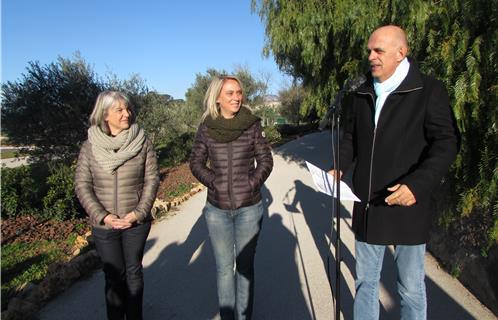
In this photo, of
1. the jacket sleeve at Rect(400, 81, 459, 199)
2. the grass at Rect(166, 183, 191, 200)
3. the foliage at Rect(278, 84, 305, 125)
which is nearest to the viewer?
Result: the jacket sleeve at Rect(400, 81, 459, 199)

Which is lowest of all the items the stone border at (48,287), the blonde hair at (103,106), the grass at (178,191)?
the grass at (178,191)

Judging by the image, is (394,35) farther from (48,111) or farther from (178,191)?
(48,111)

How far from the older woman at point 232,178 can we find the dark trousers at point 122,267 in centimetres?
66

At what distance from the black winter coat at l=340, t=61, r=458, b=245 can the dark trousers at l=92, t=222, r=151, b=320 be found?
1.77 m

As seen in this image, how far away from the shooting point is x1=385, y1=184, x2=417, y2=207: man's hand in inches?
80.4

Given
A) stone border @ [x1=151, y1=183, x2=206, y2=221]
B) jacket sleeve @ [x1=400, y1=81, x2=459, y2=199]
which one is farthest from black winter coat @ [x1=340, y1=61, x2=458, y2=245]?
stone border @ [x1=151, y1=183, x2=206, y2=221]

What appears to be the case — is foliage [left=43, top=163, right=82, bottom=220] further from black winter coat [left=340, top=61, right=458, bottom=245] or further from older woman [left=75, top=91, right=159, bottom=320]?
black winter coat [left=340, top=61, right=458, bottom=245]

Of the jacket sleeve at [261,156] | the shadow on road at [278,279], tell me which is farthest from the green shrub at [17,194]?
the jacket sleeve at [261,156]

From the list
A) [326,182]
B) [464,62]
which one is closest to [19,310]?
[326,182]

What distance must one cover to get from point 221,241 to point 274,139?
917 inches

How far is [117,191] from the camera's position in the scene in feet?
9.61

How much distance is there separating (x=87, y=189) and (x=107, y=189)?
155 mm

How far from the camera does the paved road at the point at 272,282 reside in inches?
135

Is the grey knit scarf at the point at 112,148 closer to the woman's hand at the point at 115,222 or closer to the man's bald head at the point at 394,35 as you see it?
the woman's hand at the point at 115,222
